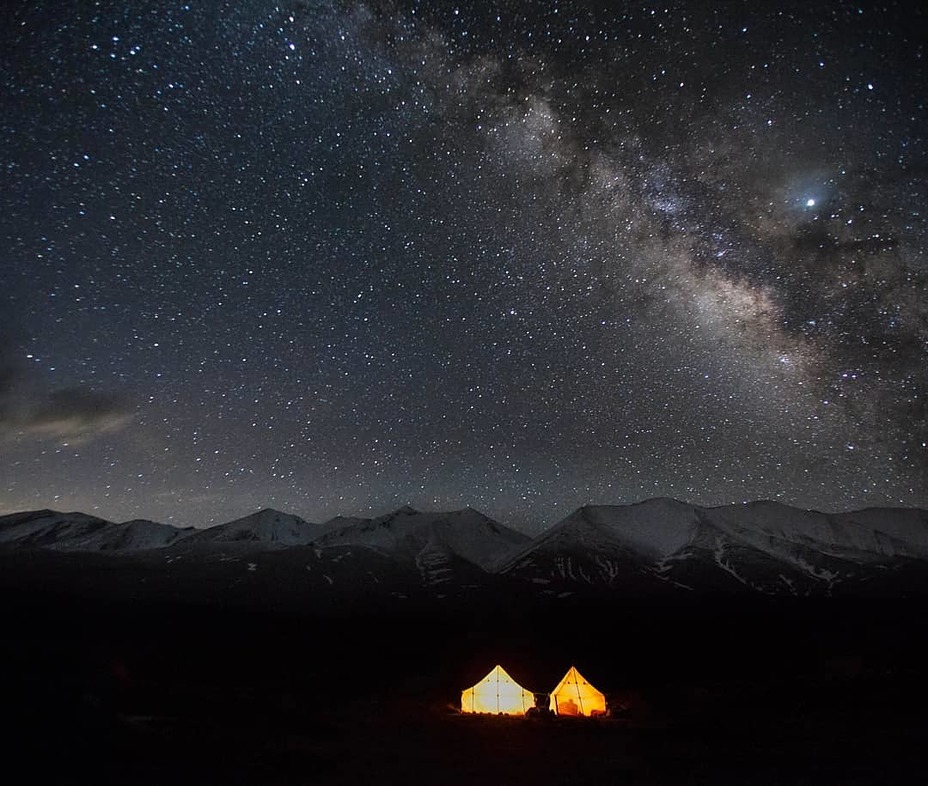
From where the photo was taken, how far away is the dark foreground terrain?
1788 centimetres

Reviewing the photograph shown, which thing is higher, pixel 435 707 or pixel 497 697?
pixel 497 697

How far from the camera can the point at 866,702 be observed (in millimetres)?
36625

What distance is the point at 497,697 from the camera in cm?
3253

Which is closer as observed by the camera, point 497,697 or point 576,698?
point 576,698

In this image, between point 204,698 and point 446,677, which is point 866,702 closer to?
point 446,677

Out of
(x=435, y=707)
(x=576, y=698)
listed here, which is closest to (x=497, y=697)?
(x=435, y=707)

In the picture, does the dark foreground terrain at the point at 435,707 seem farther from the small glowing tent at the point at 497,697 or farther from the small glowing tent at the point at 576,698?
the small glowing tent at the point at 497,697

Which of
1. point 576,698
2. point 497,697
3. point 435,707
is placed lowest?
point 435,707

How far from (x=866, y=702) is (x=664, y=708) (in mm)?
15385

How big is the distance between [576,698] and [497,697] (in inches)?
196

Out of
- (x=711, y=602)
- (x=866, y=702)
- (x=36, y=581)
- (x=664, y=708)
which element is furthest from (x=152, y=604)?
(x=711, y=602)

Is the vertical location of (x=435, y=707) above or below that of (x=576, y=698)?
below

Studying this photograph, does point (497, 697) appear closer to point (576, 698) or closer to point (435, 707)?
point (435, 707)

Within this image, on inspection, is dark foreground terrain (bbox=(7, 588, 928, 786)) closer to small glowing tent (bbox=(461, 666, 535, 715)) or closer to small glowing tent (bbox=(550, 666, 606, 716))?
small glowing tent (bbox=(550, 666, 606, 716))
